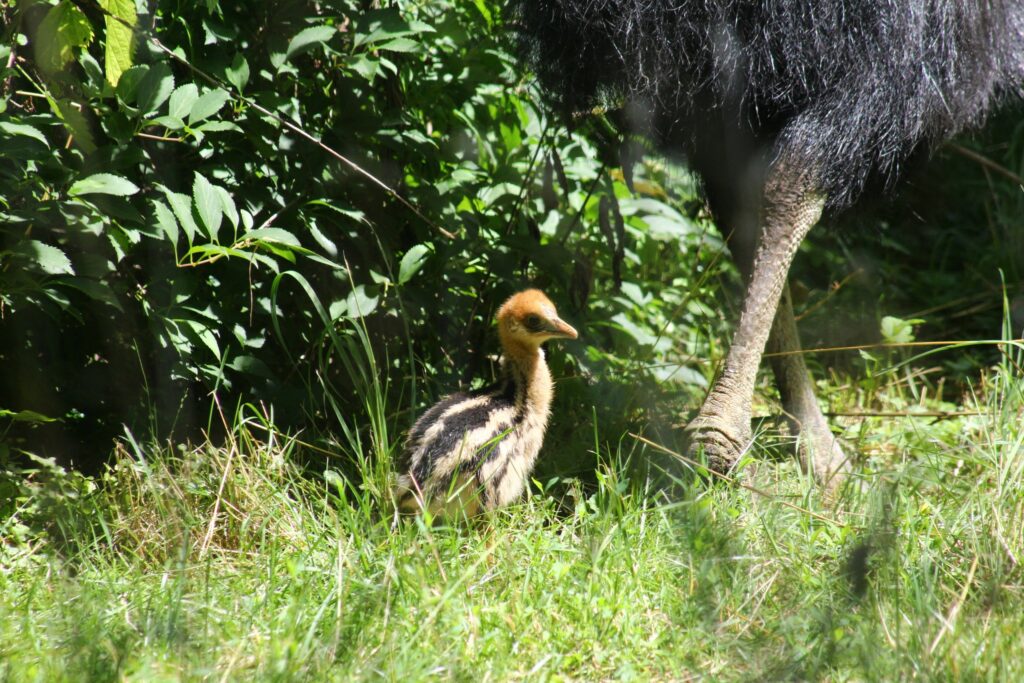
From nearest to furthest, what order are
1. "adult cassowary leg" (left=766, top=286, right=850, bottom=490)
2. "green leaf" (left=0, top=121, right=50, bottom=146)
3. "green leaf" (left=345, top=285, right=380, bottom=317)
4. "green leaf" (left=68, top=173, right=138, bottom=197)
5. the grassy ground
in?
the grassy ground → "green leaf" (left=0, top=121, right=50, bottom=146) → "green leaf" (left=68, top=173, right=138, bottom=197) → "green leaf" (left=345, top=285, right=380, bottom=317) → "adult cassowary leg" (left=766, top=286, right=850, bottom=490)

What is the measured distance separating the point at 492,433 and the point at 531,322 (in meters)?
0.37

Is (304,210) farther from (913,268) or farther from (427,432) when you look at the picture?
(913,268)

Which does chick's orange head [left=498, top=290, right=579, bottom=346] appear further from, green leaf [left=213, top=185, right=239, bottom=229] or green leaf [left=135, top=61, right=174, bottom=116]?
green leaf [left=135, top=61, right=174, bottom=116]

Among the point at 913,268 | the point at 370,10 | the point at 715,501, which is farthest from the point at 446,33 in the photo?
the point at 913,268

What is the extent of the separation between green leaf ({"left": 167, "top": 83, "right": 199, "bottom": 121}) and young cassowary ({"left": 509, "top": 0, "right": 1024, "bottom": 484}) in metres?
0.92

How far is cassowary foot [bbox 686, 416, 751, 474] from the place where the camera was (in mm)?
3041

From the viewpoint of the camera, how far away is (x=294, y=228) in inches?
132

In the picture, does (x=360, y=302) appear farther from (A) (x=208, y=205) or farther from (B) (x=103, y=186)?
(B) (x=103, y=186)

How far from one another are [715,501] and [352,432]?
122cm

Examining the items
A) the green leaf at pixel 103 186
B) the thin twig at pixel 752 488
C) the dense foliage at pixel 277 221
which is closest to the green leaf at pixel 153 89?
the dense foliage at pixel 277 221

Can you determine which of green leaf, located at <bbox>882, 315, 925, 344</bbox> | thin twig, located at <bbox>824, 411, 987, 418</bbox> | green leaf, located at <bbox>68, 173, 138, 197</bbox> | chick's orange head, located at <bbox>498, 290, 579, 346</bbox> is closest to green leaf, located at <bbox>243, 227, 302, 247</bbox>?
green leaf, located at <bbox>68, 173, 138, 197</bbox>

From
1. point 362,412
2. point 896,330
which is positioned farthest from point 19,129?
point 896,330

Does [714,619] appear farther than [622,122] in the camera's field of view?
No

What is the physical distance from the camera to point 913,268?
5.62m
